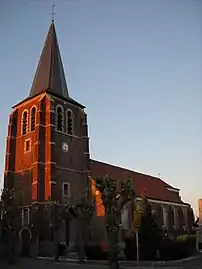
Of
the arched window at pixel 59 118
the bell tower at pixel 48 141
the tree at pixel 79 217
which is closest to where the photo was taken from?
the tree at pixel 79 217

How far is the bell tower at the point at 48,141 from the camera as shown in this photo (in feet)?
142

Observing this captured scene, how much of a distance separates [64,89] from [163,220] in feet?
79.3

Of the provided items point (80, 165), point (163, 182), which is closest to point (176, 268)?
point (80, 165)

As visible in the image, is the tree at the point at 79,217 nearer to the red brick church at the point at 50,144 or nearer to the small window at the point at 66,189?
the red brick church at the point at 50,144

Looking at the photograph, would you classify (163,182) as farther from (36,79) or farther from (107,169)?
(36,79)

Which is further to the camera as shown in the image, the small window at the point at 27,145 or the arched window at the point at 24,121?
the arched window at the point at 24,121

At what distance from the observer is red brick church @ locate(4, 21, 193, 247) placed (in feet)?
142

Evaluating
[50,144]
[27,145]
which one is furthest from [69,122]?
[27,145]

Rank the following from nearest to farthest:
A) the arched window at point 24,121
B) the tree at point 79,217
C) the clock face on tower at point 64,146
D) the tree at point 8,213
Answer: the tree at point 79,217 → the tree at point 8,213 → the clock face on tower at point 64,146 → the arched window at point 24,121

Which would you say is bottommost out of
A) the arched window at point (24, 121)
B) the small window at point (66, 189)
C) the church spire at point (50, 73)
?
the small window at point (66, 189)

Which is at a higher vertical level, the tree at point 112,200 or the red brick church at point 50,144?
the red brick church at point 50,144

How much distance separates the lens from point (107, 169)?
53.6 meters

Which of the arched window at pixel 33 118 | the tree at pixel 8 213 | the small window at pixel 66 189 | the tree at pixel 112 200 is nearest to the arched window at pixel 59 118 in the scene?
the arched window at pixel 33 118

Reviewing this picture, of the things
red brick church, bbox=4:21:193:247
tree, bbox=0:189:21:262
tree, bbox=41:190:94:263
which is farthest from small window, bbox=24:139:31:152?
tree, bbox=41:190:94:263
